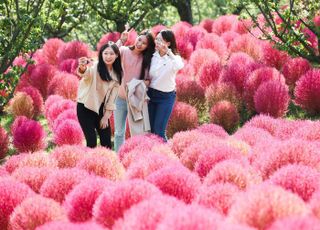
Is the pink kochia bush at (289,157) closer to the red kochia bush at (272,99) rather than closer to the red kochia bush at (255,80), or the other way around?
the red kochia bush at (272,99)

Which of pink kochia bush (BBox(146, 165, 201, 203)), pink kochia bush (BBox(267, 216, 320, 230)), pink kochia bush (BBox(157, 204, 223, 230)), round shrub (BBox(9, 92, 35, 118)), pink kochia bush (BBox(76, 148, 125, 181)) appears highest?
pink kochia bush (BBox(267, 216, 320, 230))

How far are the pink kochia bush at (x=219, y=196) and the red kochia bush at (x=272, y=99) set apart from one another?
16.7 feet

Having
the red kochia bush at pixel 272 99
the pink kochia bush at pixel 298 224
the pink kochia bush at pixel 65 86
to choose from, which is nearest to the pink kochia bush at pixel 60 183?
the pink kochia bush at pixel 298 224

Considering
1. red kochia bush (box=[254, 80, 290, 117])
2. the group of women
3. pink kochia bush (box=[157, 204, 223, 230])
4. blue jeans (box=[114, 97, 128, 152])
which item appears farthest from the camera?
red kochia bush (box=[254, 80, 290, 117])

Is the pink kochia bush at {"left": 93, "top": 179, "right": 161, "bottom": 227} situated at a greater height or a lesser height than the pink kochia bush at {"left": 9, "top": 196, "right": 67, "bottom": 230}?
greater

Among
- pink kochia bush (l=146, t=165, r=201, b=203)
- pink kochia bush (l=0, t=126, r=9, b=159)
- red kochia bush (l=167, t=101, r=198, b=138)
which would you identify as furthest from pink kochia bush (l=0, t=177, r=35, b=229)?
red kochia bush (l=167, t=101, r=198, b=138)

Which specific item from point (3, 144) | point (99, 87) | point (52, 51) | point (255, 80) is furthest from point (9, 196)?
point (52, 51)

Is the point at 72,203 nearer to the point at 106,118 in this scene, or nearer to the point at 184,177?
the point at 184,177

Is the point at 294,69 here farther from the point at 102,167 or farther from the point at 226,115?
the point at 102,167

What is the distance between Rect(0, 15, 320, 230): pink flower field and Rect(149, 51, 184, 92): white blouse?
74 centimetres

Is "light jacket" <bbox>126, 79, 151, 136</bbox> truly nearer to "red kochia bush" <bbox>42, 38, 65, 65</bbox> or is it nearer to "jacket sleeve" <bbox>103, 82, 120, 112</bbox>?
"jacket sleeve" <bbox>103, 82, 120, 112</bbox>

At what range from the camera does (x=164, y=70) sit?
7000 mm

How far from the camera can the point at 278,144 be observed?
4750mm

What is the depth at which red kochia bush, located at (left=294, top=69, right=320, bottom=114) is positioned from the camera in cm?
888
